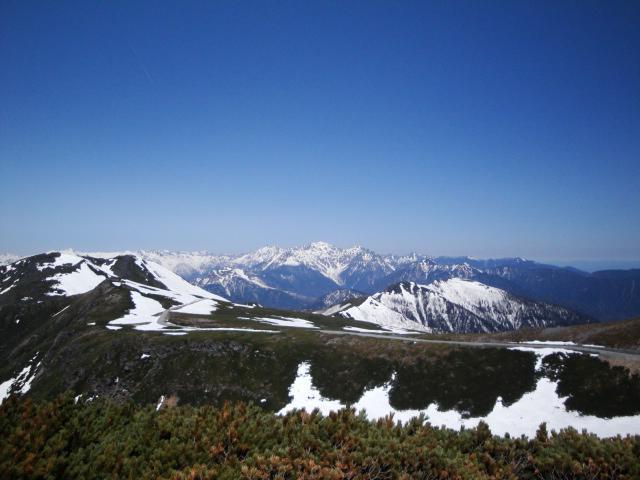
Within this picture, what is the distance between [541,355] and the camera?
191 ft

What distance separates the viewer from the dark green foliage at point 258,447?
8.50m

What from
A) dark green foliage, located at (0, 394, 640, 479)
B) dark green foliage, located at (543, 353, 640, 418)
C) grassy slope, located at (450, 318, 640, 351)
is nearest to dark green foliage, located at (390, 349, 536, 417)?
dark green foliage, located at (543, 353, 640, 418)

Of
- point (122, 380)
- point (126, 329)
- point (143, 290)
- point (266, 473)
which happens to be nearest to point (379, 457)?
point (266, 473)

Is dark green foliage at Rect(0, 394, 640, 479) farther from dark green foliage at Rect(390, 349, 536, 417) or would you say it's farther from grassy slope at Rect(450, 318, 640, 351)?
grassy slope at Rect(450, 318, 640, 351)

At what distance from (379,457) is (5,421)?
9.17 meters

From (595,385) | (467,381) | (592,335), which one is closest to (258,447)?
(595,385)

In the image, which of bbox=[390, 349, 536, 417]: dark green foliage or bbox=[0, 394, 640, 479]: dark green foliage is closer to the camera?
bbox=[0, 394, 640, 479]: dark green foliage

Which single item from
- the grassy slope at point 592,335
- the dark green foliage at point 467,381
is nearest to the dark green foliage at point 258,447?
the dark green foliage at point 467,381

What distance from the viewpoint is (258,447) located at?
10.2 m

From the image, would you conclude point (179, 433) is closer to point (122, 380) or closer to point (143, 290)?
point (122, 380)

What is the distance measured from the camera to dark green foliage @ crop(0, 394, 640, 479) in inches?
335

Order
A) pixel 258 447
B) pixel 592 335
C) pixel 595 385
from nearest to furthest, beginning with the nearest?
1. pixel 258 447
2. pixel 595 385
3. pixel 592 335

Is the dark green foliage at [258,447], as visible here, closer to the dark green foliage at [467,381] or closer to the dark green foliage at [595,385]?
the dark green foliage at [595,385]

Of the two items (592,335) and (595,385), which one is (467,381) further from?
(592,335)
